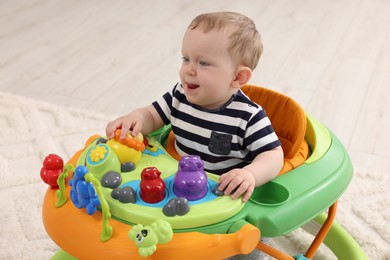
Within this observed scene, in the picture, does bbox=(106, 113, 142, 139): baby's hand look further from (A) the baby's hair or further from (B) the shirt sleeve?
(A) the baby's hair

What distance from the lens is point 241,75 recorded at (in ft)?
2.89

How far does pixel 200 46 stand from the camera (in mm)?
839

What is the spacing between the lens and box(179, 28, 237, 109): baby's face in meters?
0.84

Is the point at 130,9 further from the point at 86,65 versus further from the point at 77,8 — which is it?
the point at 86,65

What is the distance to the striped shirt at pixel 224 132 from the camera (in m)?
0.88

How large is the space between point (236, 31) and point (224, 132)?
16cm

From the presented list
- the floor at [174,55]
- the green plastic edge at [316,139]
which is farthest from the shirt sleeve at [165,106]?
the floor at [174,55]

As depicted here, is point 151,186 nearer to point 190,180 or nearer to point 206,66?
point 190,180

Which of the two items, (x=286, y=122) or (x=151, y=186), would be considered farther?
(x=286, y=122)

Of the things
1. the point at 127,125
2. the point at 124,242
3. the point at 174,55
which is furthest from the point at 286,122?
the point at 174,55

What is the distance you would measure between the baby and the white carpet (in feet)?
1.10

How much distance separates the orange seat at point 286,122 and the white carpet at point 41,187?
0.84 feet

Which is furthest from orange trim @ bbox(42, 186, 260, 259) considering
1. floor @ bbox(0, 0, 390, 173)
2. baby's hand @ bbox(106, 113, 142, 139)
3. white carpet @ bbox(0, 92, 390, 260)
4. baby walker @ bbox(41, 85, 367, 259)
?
floor @ bbox(0, 0, 390, 173)

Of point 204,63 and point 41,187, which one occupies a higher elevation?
point 204,63
